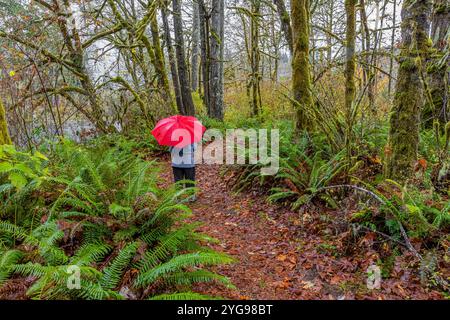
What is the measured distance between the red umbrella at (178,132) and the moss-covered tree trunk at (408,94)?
303 cm

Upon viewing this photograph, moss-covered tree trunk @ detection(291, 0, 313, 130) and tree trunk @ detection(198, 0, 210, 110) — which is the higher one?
tree trunk @ detection(198, 0, 210, 110)

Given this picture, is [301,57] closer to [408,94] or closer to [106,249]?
[408,94]

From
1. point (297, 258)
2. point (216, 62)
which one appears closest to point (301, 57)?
point (297, 258)

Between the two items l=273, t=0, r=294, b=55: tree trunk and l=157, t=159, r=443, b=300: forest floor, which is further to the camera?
l=273, t=0, r=294, b=55: tree trunk

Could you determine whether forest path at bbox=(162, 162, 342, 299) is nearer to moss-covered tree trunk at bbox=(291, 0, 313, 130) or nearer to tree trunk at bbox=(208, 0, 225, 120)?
moss-covered tree trunk at bbox=(291, 0, 313, 130)

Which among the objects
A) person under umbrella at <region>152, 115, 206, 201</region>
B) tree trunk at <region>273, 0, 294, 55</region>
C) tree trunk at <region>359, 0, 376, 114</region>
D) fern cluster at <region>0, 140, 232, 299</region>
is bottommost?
fern cluster at <region>0, 140, 232, 299</region>

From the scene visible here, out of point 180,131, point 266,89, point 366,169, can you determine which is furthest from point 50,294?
point 266,89

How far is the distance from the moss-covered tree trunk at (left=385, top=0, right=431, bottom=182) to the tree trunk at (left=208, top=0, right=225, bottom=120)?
25.2ft

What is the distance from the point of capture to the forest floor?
2.99m

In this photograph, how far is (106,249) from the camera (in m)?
3.03

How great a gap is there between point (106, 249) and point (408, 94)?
4.20 metres

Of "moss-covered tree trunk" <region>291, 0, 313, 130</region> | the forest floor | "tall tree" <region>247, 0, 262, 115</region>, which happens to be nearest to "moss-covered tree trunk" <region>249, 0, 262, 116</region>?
"tall tree" <region>247, 0, 262, 115</region>

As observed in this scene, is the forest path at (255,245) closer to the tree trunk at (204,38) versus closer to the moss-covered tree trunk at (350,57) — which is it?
the moss-covered tree trunk at (350,57)
